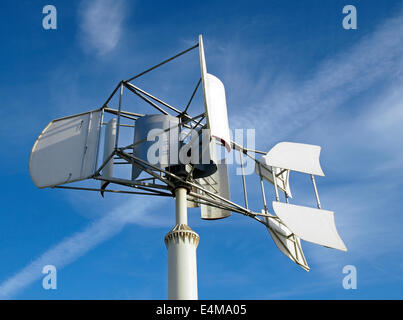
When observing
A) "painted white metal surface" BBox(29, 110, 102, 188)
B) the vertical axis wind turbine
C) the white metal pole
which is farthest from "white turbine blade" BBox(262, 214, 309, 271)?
"painted white metal surface" BBox(29, 110, 102, 188)

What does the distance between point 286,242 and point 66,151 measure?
42.9ft

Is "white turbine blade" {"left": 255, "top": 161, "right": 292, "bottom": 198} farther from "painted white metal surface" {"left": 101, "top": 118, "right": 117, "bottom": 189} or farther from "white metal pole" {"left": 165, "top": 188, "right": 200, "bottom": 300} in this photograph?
"painted white metal surface" {"left": 101, "top": 118, "right": 117, "bottom": 189}

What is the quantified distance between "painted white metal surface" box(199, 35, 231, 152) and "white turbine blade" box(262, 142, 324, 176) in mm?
5770

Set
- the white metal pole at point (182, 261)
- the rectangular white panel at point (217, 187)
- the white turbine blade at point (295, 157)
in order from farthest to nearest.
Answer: the rectangular white panel at point (217, 187) → the white turbine blade at point (295, 157) → the white metal pole at point (182, 261)

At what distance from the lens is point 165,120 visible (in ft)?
77.6

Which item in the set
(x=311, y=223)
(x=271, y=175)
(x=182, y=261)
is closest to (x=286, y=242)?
(x=311, y=223)

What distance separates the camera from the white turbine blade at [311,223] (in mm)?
23578

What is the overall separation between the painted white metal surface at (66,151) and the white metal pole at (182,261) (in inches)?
195

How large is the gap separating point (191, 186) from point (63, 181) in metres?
6.26

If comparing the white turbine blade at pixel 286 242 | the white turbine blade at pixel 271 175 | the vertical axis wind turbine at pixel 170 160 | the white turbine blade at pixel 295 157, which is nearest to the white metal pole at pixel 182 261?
the vertical axis wind turbine at pixel 170 160

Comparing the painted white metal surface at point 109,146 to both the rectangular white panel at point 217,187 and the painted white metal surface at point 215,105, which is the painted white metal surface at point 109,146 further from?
the rectangular white panel at point 217,187

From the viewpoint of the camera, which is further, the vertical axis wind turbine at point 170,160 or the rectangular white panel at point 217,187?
the rectangular white panel at point 217,187

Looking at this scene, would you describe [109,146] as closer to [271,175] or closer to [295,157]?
[271,175]

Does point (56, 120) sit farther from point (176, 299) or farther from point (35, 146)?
point (176, 299)
